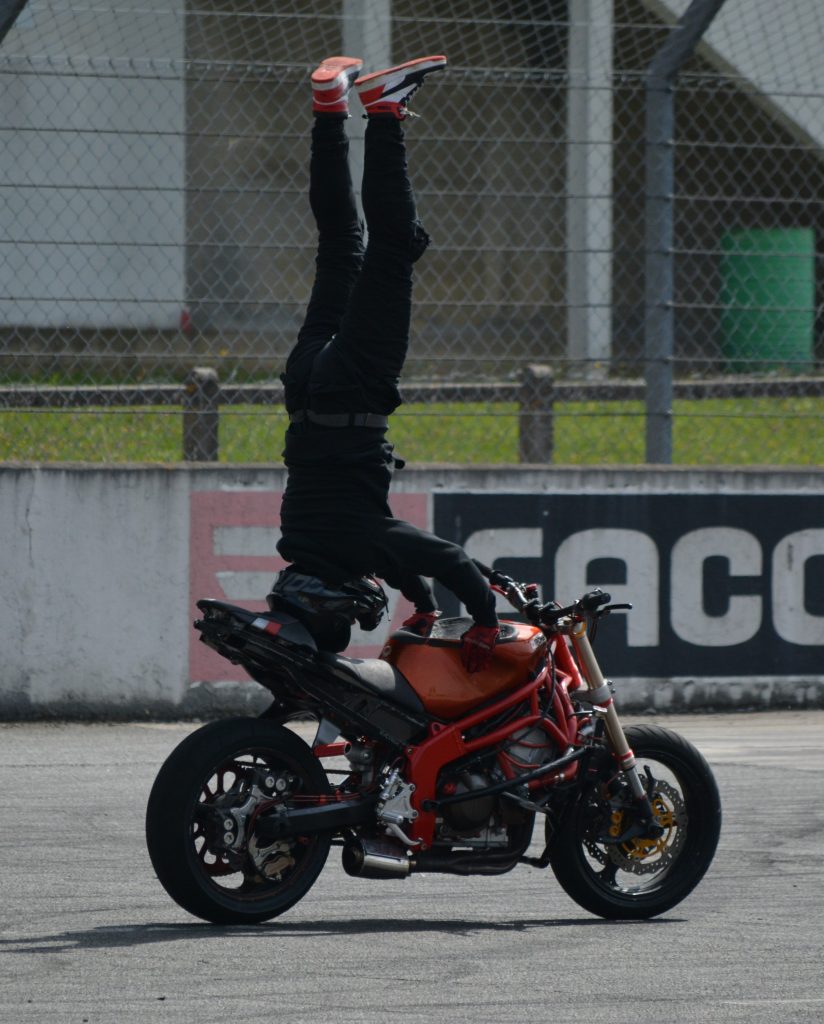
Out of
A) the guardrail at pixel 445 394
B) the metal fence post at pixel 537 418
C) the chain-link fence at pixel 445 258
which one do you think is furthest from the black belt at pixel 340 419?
the metal fence post at pixel 537 418

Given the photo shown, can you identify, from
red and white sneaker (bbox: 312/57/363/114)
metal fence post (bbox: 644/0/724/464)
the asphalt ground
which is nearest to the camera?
the asphalt ground

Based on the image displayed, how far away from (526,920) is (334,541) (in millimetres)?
1221

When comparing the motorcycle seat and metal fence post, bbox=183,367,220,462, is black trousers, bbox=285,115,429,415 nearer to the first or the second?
the motorcycle seat

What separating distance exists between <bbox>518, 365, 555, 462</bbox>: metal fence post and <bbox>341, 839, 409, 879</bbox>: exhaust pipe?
445cm

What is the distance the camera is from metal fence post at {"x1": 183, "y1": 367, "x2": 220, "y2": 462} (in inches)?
360

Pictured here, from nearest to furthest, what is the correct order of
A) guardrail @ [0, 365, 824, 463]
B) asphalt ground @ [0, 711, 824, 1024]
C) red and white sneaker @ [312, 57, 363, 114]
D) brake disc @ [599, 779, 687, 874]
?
asphalt ground @ [0, 711, 824, 1024] < red and white sneaker @ [312, 57, 363, 114] < brake disc @ [599, 779, 687, 874] < guardrail @ [0, 365, 824, 463]

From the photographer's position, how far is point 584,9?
1116 centimetres

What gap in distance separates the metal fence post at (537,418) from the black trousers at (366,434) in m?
4.00

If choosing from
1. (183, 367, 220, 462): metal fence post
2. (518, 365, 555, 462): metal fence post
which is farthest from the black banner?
(183, 367, 220, 462): metal fence post

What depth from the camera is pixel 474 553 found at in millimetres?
9086

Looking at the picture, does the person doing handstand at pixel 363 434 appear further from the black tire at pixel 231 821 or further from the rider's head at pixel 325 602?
the black tire at pixel 231 821

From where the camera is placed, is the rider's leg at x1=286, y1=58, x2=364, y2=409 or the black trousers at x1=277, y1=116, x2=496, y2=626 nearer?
the black trousers at x1=277, y1=116, x2=496, y2=626

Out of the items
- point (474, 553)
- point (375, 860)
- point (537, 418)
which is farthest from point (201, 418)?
point (375, 860)

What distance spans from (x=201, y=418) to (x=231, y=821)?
411 centimetres
